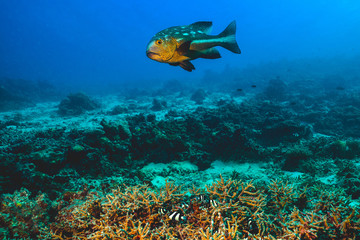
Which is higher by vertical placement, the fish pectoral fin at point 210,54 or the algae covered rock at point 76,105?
the algae covered rock at point 76,105

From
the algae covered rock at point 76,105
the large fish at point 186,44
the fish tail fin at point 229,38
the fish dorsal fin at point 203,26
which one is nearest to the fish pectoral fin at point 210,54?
the large fish at point 186,44

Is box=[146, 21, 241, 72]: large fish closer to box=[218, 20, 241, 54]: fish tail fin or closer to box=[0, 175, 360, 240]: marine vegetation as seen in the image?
box=[218, 20, 241, 54]: fish tail fin

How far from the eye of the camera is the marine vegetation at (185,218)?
2.32m

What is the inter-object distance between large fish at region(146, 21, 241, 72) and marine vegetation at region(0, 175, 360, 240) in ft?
7.09

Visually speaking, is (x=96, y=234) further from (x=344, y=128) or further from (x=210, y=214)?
(x=344, y=128)

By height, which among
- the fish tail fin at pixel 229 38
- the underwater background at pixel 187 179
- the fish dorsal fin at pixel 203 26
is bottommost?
the underwater background at pixel 187 179

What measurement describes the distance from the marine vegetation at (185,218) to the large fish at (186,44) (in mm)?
2160

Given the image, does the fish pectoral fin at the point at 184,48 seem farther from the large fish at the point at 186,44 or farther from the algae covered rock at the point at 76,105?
the algae covered rock at the point at 76,105

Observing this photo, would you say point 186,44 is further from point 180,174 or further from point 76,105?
point 76,105

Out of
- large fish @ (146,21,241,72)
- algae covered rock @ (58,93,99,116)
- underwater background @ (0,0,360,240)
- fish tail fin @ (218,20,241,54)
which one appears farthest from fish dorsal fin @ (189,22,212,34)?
algae covered rock @ (58,93,99,116)

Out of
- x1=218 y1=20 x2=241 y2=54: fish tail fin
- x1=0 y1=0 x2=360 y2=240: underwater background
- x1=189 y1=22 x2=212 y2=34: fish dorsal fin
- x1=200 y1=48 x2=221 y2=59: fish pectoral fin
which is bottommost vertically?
x1=0 y1=0 x2=360 y2=240: underwater background

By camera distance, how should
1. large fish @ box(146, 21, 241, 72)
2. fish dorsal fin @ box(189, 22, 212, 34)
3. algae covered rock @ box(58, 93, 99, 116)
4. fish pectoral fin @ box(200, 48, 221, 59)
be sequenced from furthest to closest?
algae covered rock @ box(58, 93, 99, 116) < fish dorsal fin @ box(189, 22, 212, 34) < fish pectoral fin @ box(200, 48, 221, 59) < large fish @ box(146, 21, 241, 72)

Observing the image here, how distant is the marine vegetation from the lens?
2320 mm

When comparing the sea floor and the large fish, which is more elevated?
the large fish
